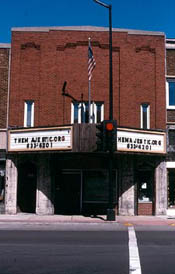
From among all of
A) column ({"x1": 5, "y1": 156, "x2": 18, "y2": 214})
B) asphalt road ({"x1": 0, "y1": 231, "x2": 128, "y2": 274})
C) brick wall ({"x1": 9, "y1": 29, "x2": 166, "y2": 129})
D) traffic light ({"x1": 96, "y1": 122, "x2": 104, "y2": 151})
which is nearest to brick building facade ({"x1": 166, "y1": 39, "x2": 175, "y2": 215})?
brick wall ({"x1": 9, "y1": 29, "x2": 166, "y2": 129})

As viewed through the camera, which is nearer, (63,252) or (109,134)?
(63,252)

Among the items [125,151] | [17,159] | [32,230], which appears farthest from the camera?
[17,159]

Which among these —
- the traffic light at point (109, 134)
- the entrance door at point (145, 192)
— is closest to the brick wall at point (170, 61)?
the entrance door at point (145, 192)

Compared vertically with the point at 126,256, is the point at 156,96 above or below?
above

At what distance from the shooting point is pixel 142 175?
21438mm

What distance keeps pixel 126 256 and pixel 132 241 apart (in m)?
2.57

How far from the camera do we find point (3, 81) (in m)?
21.8

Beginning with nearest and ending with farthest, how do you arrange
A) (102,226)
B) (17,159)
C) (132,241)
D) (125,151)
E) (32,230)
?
(132,241), (32,230), (102,226), (125,151), (17,159)

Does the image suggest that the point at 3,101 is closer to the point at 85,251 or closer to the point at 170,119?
the point at 170,119

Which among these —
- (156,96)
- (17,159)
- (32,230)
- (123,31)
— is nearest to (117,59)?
(123,31)

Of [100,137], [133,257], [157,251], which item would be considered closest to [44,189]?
[100,137]

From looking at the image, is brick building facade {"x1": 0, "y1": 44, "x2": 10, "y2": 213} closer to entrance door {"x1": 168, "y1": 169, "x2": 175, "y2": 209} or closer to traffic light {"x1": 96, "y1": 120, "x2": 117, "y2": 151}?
traffic light {"x1": 96, "y1": 120, "x2": 117, "y2": 151}

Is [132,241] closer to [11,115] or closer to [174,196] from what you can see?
[174,196]

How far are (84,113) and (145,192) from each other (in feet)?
19.5
